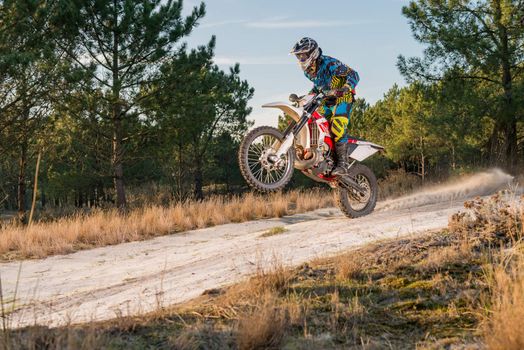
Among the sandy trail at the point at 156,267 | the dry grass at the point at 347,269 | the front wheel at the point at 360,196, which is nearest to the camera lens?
the dry grass at the point at 347,269

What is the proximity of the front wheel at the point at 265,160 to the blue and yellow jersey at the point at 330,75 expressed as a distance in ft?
4.15

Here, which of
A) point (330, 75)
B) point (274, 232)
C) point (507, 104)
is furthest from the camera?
point (507, 104)

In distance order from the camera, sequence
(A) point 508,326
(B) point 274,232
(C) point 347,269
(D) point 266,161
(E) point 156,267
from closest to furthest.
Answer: (A) point 508,326 → (C) point 347,269 → (D) point 266,161 → (E) point 156,267 → (B) point 274,232

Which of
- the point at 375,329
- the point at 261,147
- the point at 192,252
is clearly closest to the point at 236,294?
the point at 375,329

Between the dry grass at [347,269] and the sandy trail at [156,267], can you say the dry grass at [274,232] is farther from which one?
the dry grass at [347,269]

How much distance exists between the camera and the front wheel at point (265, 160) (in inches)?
258

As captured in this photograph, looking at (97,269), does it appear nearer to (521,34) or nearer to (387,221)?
(387,221)

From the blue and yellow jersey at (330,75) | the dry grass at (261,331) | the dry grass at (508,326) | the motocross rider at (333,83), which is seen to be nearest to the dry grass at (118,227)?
the motocross rider at (333,83)

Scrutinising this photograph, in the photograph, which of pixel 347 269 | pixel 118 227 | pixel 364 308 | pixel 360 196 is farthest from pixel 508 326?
pixel 118 227

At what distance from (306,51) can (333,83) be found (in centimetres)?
64

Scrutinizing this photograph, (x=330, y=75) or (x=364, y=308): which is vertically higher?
(x=330, y=75)

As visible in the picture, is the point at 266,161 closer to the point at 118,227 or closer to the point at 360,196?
the point at 360,196

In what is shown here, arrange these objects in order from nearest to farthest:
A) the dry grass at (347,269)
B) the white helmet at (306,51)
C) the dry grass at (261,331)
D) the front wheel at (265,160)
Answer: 1. the dry grass at (261,331)
2. the dry grass at (347,269)
3. the front wheel at (265,160)
4. the white helmet at (306,51)

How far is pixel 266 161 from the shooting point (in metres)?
6.67
